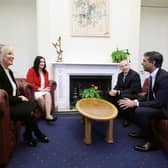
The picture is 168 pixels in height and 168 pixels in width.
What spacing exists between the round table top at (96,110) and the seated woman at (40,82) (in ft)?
2.16

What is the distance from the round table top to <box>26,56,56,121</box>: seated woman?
0.66 meters

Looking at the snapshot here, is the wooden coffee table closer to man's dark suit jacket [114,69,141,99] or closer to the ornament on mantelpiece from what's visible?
man's dark suit jacket [114,69,141,99]

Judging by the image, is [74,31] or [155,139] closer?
[155,139]

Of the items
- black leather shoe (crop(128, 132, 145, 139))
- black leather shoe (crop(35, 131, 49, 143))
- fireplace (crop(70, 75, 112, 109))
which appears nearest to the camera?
black leather shoe (crop(35, 131, 49, 143))

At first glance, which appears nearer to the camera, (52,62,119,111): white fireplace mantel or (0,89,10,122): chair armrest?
(0,89,10,122): chair armrest

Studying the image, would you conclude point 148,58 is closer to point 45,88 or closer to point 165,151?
point 165,151

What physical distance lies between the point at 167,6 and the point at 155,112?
3517 millimetres

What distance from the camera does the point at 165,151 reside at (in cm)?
273

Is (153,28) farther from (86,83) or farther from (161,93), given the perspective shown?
(161,93)

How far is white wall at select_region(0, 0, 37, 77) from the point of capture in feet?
16.5

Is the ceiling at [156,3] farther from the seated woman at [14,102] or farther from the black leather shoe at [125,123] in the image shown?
the seated woman at [14,102]

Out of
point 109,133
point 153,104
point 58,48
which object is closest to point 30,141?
point 109,133

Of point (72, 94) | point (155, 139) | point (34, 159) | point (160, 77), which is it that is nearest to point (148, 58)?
point (160, 77)

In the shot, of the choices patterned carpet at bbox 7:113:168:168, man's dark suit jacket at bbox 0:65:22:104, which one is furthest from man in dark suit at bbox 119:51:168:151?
man's dark suit jacket at bbox 0:65:22:104
